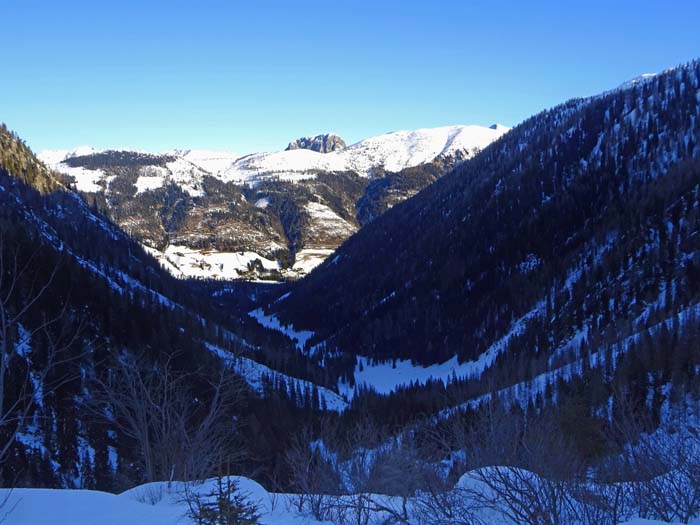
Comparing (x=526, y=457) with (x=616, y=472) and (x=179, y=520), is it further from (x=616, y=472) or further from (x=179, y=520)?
(x=179, y=520)

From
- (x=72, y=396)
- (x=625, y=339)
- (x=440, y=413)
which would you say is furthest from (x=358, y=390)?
(x=72, y=396)

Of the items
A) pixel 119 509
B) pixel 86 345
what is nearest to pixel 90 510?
pixel 119 509

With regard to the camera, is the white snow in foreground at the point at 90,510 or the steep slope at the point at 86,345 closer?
the white snow in foreground at the point at 90,510

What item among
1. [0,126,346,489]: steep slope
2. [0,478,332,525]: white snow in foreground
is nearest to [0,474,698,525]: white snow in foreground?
[0,478,332,525]: white snow in foreground

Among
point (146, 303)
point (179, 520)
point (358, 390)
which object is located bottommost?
point (358, 390)

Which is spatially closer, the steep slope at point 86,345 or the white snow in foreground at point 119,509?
the white snow in foreground at point 119,509

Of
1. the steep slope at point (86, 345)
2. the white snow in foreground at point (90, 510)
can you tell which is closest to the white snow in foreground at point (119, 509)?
the white snow in foreground at point (90, 510)

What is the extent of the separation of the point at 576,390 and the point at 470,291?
112747 mm

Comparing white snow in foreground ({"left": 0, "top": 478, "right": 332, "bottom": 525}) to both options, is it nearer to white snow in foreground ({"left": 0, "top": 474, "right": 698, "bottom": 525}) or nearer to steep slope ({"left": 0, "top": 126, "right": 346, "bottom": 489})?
white snow in foreground ({"left": 0, "top": 474, "right": 698, "bottom": 525})

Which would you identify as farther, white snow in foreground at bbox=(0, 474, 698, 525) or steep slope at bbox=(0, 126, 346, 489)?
steep slope at bbox=(0, 126, 346, 489)

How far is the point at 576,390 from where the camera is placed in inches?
3361

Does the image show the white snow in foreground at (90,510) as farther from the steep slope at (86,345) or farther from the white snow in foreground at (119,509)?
the steep slope at (86,345)

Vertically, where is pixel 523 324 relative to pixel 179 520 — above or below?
below

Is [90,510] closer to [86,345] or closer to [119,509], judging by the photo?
[119,509]
